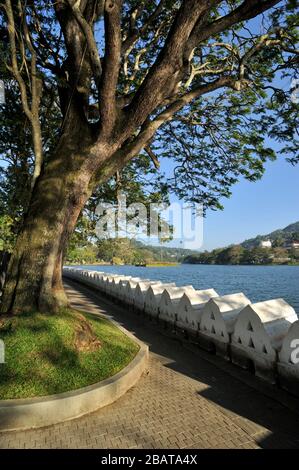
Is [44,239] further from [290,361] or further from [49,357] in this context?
[290,361]

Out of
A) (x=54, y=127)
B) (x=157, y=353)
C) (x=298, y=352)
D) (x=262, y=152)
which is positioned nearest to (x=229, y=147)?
(x=262, y=152)

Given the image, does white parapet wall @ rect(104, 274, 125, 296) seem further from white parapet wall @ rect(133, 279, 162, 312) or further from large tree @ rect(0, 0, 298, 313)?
large tree @ rect(0, 0, 298, 313)

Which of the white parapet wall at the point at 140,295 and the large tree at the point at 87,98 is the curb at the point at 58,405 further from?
the white parapet wall at the point at 140,295

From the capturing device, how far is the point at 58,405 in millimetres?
4141

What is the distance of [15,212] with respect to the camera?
11.2 m

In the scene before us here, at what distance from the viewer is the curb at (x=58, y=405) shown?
3918mm

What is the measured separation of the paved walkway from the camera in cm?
367

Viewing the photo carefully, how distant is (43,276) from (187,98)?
15.0 ft

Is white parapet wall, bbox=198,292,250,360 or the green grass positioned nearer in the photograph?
the green grass

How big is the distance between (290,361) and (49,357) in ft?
11.5

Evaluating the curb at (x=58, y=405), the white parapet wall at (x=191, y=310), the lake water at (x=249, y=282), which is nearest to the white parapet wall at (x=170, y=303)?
the white parapet wall at (x=191, y=310)

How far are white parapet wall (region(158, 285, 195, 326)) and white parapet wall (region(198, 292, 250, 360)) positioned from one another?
1.41 m

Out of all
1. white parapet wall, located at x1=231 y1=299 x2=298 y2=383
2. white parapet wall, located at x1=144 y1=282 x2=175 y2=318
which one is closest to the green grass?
white parapet wall, located at x1=231 y1=299 x2=298 y2=383

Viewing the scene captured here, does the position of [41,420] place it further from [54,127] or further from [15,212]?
[54,127]
